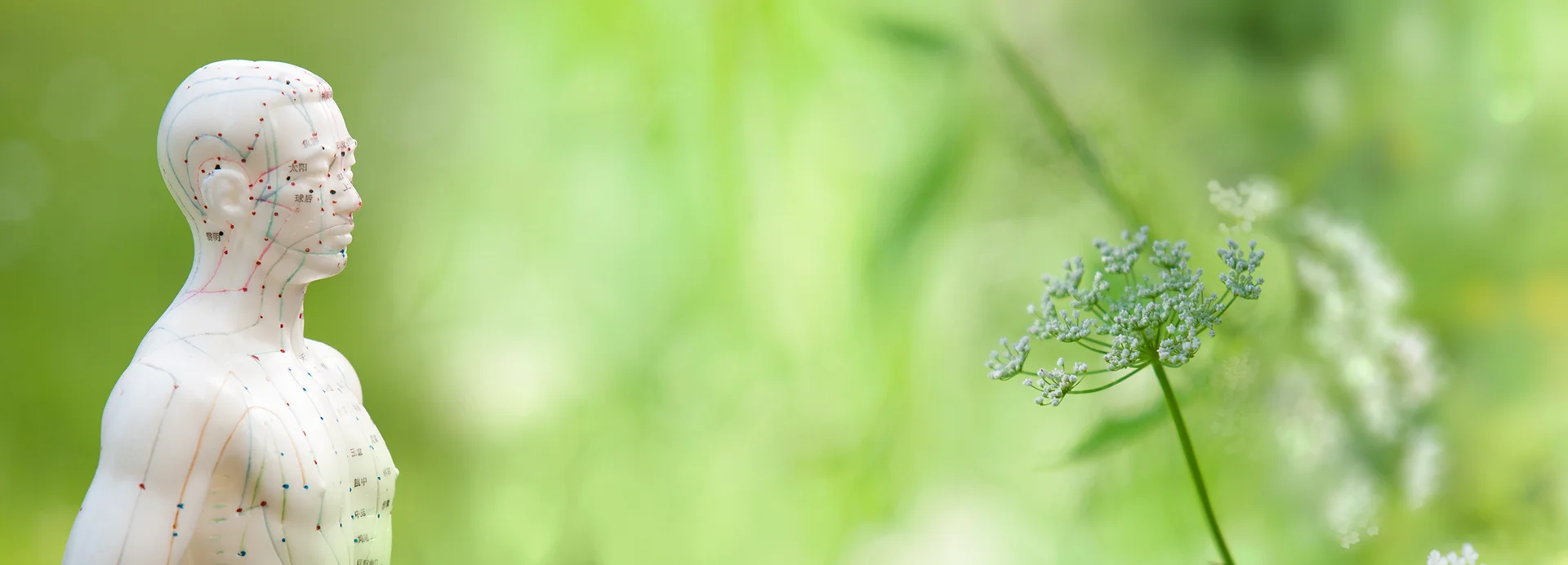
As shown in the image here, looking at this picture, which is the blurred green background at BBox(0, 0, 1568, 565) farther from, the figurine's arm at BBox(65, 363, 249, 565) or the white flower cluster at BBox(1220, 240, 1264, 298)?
the figurine's arm at BBox(65, 363, 249, 565)

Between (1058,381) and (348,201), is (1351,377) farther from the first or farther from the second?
(348,201)

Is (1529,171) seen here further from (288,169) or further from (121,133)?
(121,133)

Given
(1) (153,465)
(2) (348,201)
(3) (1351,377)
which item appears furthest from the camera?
(3) (1351,377)

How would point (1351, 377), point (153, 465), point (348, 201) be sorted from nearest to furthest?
point (153, 465), point (348, 201), point (1351, 377)

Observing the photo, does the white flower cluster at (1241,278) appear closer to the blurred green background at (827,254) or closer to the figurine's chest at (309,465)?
the blurred green background at (827,254)

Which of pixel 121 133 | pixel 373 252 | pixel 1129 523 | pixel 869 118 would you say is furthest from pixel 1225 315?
pixel 121 133

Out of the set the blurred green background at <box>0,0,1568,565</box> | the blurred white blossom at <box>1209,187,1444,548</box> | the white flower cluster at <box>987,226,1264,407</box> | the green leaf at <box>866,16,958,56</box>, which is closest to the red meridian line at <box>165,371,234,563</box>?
the white flower cluster at <box>987,226,1264,407</box>

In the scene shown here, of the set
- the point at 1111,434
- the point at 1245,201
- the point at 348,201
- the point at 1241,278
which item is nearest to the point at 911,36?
the point at 1245,201
